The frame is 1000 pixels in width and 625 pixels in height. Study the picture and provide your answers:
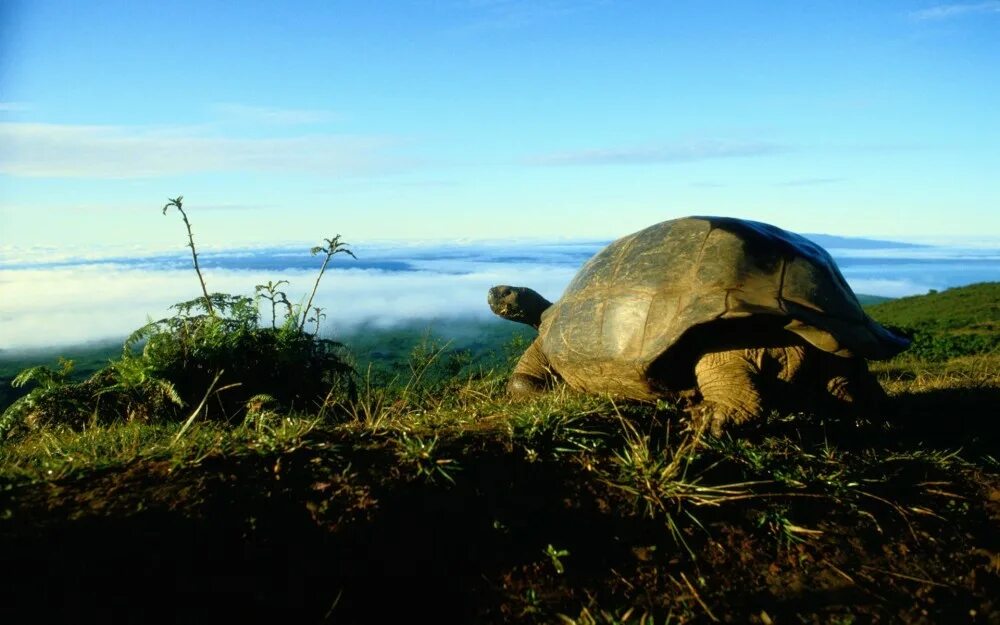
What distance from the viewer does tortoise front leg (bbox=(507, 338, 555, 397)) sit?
674 cm

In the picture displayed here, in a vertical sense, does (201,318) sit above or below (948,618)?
above

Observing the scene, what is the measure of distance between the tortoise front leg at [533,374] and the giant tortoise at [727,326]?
773mm

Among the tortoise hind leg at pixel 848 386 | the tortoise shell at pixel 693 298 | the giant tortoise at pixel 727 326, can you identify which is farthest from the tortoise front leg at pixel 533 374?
the tortoise hind leg at pixel 848 386

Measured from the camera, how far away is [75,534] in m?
2.86

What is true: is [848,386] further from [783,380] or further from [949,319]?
[949,319]

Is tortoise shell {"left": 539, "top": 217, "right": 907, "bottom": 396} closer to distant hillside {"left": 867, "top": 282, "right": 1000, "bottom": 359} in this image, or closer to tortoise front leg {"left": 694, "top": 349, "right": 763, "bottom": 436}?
tortoise front leg {"left": 694, "top": 349, "right": 763, "bottom": 436}

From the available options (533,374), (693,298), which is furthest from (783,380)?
(533,374)

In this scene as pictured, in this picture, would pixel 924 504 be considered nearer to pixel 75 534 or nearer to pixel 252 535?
pixel 252 535

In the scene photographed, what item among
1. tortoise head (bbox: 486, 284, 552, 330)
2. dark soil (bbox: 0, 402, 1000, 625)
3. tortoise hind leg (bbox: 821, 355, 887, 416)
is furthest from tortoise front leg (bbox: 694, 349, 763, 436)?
tortoise head (bbox: 486, 284, 552, 330)

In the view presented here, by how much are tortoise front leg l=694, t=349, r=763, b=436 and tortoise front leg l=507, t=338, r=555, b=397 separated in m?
1.71

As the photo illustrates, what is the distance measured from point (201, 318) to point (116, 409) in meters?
1.08

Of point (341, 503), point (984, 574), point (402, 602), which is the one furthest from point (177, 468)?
point (984, 574)

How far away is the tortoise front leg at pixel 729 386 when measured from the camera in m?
4.82

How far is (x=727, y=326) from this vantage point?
5.33 m
